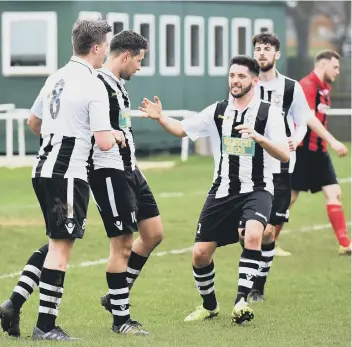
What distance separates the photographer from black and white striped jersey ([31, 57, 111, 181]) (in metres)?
8.95

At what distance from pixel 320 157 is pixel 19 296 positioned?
608cm

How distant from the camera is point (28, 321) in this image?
10250 mm

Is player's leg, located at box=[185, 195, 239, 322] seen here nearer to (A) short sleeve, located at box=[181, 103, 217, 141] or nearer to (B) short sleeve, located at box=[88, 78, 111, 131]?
(A) short sleeve, located at box=[181, 103, 217, 141]

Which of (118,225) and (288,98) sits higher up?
(288,98)

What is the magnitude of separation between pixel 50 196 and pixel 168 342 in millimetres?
1238

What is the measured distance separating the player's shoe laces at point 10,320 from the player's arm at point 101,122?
137cm

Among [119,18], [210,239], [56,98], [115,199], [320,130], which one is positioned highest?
[119,18]

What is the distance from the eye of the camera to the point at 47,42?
3033 cm

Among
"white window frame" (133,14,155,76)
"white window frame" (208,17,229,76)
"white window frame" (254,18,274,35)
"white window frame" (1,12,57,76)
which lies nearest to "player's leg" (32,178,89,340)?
"white window frame" (1,12,57,76)

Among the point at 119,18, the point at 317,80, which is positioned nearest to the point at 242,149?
the point at 317,80

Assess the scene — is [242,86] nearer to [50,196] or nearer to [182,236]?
[50,196]

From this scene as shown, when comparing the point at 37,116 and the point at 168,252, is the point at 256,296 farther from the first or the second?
the point at 168,252

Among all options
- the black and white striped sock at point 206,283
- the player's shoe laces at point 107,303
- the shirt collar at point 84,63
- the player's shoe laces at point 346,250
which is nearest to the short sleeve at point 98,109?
the shirt collar at point 84,63

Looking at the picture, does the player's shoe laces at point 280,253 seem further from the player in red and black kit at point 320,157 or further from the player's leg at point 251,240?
the player's leg at point 251,240
